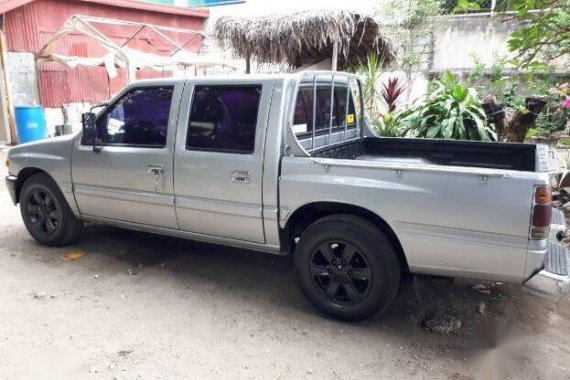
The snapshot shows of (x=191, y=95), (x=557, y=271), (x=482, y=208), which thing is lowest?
(x=557, y=271)

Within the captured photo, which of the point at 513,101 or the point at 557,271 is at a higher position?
the point at 513,101

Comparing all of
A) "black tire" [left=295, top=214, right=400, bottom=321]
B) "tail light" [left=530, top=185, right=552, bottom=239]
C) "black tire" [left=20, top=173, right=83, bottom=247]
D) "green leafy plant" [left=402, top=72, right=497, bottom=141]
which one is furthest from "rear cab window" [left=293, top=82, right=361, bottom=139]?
"black tire" [left=20, top=173, right=83, bottom=247]

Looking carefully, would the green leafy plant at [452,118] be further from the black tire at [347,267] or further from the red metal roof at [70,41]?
the red metal roof at [70,41]

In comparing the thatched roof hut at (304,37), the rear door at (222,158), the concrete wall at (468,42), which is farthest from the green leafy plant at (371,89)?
the rear door at (222,158)

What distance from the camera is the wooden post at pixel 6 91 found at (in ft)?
35.7

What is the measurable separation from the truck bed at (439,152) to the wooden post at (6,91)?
9840mm

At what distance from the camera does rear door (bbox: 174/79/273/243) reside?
366 centimetres

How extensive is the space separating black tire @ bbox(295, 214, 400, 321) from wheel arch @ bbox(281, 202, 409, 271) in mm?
63

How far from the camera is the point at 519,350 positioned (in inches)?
128

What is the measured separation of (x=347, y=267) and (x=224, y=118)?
156 centimetres

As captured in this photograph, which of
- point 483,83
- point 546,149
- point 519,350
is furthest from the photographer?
point 483,83

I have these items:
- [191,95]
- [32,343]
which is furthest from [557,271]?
[32,343]

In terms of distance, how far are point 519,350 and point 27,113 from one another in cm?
1132

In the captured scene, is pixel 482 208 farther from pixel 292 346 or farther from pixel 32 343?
pixel 32 343
